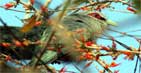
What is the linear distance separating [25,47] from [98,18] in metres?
3.26

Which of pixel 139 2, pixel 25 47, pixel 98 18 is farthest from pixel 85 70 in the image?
pixel 98 18

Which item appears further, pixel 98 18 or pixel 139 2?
pixel 98 18

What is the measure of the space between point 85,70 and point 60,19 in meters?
Answer: 0.13

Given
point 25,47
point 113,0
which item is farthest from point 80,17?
point 25,47

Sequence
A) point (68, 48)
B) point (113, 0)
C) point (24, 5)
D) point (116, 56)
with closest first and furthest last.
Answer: point (68, 48) → point (116, 56) → point (24, 5) → point (113, 0)

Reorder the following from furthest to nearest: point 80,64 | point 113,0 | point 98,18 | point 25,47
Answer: point 98,18, point 113,0, point 25,47, point 80,64

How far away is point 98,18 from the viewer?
14.6 ft

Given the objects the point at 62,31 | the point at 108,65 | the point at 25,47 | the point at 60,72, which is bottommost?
the point at 108,65

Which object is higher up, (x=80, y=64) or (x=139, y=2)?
(x=139, y=2)

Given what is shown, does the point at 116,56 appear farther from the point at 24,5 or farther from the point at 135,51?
the point at 24,5

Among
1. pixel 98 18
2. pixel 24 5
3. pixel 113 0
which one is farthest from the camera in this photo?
pixel 98 18

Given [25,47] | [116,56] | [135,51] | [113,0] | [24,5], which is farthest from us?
[113,0]

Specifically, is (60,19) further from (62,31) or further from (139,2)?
(139,2)

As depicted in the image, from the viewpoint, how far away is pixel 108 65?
8.71ft
